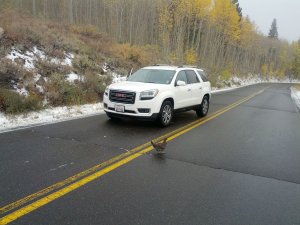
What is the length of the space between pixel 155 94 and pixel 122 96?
0.97 metres

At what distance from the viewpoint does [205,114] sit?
13.3 m

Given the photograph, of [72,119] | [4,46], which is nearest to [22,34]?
[4,46]

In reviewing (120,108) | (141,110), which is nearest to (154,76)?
(141,110)

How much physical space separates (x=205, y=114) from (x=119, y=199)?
903 cm

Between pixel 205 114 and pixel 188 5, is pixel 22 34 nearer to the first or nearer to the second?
pixel 205 114

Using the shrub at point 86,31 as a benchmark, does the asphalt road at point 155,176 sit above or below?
below

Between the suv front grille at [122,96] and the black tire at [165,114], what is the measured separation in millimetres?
983

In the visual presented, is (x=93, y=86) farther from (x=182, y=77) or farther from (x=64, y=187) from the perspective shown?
(x=64, y=187)

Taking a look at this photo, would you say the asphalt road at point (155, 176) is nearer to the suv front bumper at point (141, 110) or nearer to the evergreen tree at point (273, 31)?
the suv front bumper at point (141, 110)

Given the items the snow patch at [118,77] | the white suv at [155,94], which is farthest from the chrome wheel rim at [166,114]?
the snow patch at [118,77]

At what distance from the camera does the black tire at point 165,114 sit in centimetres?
1009

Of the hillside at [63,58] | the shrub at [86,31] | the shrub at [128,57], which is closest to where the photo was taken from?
the hillside at [63,58]

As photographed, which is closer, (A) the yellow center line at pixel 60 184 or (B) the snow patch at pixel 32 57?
(A) the yellow center line at pixel 60 184

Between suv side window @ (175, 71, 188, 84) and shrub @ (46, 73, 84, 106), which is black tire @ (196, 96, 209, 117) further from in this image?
shrub @ (46, 73, 84, 106)
